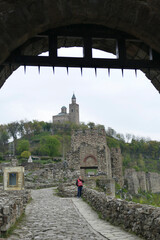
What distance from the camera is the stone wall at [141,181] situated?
134ft

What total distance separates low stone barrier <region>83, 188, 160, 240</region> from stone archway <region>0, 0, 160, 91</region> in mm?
3423

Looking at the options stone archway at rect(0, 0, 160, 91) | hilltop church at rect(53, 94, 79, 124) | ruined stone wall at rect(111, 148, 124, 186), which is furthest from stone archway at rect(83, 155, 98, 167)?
hilltop church at rect(53, 94, 79, 124)

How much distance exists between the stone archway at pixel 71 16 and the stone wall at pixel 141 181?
36.3m

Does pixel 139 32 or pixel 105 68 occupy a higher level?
pixel 139 32

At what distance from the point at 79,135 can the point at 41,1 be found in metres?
28.2

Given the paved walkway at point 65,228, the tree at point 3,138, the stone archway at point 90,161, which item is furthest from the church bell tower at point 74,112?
the paved walkway at point 65,228

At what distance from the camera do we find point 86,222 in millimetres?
8812

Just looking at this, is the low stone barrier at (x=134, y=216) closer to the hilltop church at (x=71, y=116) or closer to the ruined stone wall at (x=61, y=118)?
the hilltop church at (x=71, y=116)

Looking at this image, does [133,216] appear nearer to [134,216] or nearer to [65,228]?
[134,216]

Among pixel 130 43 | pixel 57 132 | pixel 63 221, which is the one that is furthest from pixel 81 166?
pixel 57 132

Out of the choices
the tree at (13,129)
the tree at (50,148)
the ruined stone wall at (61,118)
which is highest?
the ruined stone wall at (61,118)

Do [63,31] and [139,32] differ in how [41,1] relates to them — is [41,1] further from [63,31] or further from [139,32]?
[139,32]

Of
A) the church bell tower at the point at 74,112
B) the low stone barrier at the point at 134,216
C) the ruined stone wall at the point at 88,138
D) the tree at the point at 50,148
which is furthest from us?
the church bell tower at the point at 74,112

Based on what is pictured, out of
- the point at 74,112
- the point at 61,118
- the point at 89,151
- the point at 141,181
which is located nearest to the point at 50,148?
the point at 141,181
